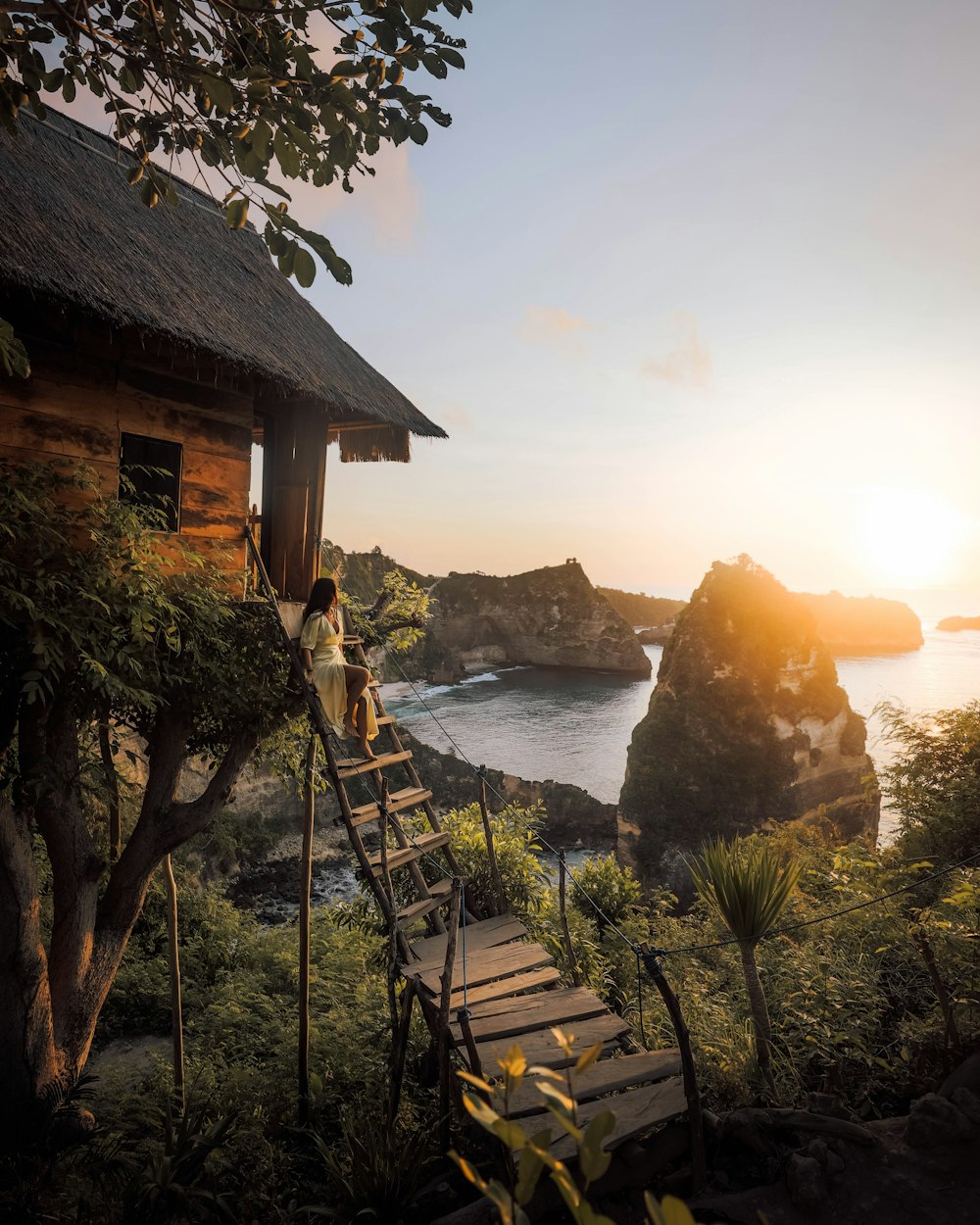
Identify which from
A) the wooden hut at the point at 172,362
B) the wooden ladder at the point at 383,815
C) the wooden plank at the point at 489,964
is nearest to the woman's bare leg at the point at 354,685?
the wooden ladder at the point at 383,815

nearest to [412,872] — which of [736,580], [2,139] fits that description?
[2,139]

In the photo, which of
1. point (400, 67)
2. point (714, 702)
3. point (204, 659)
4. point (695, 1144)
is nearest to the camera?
point (400, 67)

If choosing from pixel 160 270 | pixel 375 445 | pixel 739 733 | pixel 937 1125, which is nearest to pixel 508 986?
pixel 937 1125

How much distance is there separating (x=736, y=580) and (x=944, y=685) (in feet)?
81.9

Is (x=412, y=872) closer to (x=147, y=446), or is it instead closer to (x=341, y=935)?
(x=147, y=446)

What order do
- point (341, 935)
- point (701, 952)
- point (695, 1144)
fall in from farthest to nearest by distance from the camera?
1. point (341, 935)
2. point (701, 952)
3. point (695, 1144)

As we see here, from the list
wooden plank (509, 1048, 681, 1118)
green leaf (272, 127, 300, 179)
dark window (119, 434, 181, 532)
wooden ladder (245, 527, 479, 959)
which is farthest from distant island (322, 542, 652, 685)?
green leaf (272, 127, 300, 179)

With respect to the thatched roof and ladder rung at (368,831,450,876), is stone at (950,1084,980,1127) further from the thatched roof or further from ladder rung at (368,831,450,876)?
the thatched roof

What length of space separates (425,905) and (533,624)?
56.2 metres

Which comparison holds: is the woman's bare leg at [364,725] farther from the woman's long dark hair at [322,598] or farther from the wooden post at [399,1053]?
the wooden post at [399,1053]

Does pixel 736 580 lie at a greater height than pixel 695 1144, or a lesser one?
greater

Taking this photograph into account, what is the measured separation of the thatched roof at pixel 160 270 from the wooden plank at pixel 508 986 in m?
5.74

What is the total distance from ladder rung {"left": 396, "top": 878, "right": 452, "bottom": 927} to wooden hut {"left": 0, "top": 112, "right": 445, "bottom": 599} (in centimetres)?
359

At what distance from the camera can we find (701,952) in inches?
389
